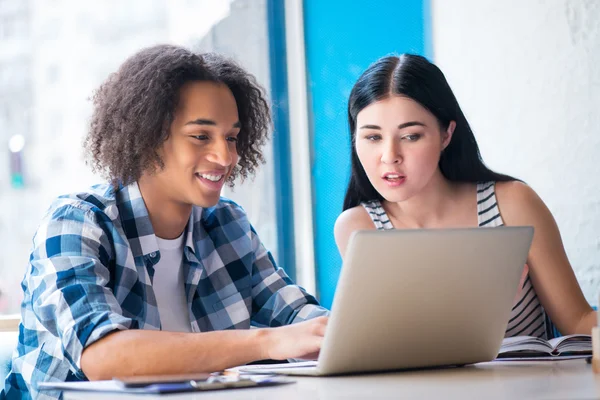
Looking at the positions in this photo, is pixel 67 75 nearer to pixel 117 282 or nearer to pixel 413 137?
pixel 413 137

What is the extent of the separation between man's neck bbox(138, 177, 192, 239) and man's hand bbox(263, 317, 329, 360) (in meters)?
0.65

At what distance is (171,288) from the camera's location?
190cm

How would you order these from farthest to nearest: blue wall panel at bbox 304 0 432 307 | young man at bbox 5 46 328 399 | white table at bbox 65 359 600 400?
blue wall panel at bbox 304 0 432 307
young man at bbox 5 46 328 399
white table at bbox 65 359 600 400

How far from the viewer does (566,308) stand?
2.05 m

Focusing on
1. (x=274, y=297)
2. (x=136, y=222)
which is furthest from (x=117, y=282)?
(x=274, y=297)

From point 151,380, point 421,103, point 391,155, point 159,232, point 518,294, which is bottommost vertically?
point 518,294

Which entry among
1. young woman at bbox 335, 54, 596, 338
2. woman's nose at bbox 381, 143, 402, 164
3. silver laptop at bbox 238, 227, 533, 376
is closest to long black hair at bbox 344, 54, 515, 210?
young woman at bbox 335, 54, 596, 338

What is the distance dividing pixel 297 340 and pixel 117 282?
0.57 meters

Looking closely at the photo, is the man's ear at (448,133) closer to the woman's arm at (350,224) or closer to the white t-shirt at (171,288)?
the woman's arm at (350,224)

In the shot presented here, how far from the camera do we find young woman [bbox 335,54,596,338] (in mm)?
2098

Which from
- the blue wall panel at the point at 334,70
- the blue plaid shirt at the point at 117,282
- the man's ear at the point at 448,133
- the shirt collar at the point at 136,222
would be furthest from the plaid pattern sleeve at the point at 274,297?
the blue wall panel at the point at 334,70

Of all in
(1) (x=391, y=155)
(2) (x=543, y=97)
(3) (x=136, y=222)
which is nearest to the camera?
(3) (x=136, y=222)

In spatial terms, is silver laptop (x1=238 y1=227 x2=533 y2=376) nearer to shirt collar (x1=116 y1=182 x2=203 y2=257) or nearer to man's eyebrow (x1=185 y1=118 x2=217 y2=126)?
shirt collar (x1=116 y1=182 x2=203 y2=257)

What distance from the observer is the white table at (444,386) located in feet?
3.06
